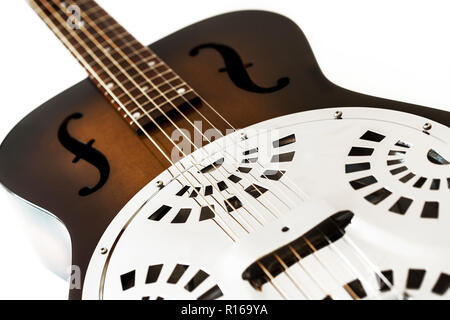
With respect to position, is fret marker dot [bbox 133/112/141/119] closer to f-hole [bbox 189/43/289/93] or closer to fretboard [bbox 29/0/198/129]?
fretboard [bbox 29/0/198/129]

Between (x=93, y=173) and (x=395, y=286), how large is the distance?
0.48m

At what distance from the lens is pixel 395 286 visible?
499 mm

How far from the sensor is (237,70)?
0.91 meters

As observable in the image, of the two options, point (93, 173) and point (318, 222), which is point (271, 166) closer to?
point (318, 222)

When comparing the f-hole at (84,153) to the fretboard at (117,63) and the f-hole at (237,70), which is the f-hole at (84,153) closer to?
the fretboard at (117,63)

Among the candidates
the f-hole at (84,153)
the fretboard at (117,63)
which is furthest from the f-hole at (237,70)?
the f-hole at (84,153)

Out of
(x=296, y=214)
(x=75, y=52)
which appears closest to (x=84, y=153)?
(x=75, y=52)

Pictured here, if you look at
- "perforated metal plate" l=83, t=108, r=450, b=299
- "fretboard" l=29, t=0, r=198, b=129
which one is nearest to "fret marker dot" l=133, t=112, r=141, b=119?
"fretboard" l=29, t=0, r=198, b=129

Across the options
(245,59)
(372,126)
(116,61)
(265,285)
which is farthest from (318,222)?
(116,61)

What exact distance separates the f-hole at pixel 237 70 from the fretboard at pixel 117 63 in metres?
0.08

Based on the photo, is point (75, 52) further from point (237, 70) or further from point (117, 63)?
point (237, 70)

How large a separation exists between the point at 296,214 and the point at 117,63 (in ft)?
1.69

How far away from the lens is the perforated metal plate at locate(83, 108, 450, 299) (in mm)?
526

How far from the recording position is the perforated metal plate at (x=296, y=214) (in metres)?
0.53
